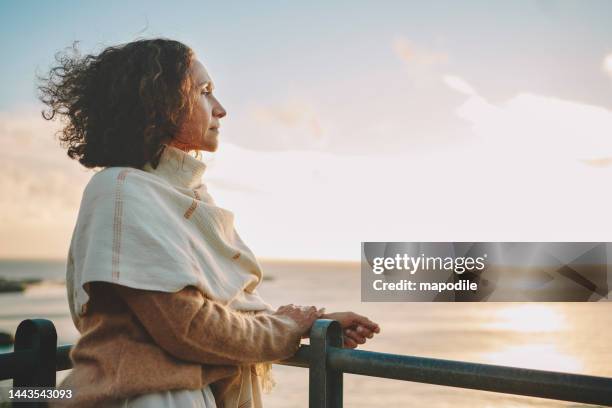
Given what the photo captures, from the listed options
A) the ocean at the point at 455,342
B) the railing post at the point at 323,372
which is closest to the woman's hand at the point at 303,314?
the railing post at the point at 323,372

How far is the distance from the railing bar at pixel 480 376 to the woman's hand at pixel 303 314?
0.16 m

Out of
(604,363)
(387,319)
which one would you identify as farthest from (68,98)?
(387,319)

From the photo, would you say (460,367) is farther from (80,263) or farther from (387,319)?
(387,319)

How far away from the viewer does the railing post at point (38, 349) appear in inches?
68.2

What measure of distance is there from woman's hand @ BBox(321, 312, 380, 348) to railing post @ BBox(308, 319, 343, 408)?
5.0 inches

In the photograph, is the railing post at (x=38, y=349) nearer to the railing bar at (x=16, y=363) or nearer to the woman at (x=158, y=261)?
the railing bar at (x=16, y=363)

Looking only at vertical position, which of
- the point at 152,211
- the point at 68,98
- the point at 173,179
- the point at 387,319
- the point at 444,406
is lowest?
the point at 444,406

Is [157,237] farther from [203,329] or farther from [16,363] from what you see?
[16,363]

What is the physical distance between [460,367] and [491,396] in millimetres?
15620

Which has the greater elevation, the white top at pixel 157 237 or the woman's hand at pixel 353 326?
the white top at pixel 157 237

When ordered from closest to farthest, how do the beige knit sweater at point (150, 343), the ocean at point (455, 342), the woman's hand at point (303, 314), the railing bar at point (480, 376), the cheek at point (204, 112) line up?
the railing bar at point (480, 376) < the beige knit sweater at point (150, 343) < the woman's hand at point (303, 314) < the cheek at point (204, 112) < the ocean at point (455, 342)

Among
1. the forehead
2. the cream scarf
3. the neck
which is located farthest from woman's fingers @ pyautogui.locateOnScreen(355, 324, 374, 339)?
the forehead

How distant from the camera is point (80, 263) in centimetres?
154

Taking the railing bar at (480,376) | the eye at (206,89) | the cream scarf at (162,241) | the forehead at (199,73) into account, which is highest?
the forehead at (199,73)
